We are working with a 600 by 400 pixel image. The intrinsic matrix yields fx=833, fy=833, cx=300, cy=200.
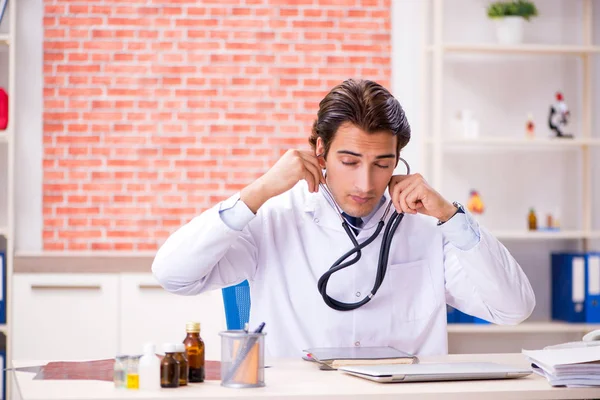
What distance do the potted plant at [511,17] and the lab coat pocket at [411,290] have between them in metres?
2.06

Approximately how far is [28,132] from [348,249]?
2338mm

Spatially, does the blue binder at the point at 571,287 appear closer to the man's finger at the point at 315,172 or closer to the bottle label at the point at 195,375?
the man's finger at the point at 315,172

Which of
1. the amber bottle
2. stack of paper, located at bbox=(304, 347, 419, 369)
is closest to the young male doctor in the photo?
stack of paper, located at bbox=(304, 347, 419, 369)

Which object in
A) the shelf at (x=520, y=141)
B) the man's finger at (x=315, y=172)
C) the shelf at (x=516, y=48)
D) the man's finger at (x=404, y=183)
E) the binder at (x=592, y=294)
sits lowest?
the binder at (x=592, y=294)

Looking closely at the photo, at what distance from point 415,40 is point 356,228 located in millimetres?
2200

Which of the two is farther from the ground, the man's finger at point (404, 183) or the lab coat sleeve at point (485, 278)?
the man's finger at point (404, 183)

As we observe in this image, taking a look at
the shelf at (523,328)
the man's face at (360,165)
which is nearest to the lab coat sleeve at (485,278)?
the man's face at (360,165)

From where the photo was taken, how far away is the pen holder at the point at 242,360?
155 cm

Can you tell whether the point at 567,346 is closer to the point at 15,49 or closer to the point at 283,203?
the point at 283,203

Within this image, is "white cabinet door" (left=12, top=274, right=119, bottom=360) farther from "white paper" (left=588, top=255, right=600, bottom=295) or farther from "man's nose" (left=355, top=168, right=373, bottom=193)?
"white paper" (left=588, top=255, right=600, bottom=295)

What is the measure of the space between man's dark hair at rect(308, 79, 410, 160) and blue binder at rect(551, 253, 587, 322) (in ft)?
6.52

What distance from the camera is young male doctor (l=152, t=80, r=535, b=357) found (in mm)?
2002

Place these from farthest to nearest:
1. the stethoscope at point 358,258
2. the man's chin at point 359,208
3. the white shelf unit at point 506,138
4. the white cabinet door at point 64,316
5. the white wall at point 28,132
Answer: the white wall at point 28,132
the white shelf unit at point 506,138
the white cabinet door at point 64,316
the man's chin at point 359,208
the stethoscope at point 358,258

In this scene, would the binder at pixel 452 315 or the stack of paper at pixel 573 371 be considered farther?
the binder at pixel 452 315
